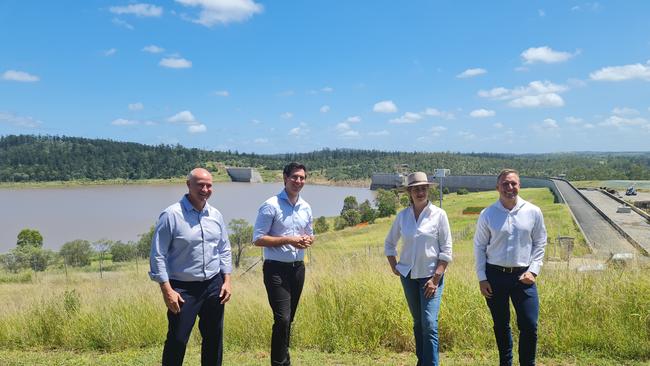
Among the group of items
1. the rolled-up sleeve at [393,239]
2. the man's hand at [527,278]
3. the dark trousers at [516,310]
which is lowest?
the dark trousers at [516,310]

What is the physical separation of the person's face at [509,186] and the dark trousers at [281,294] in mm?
1720

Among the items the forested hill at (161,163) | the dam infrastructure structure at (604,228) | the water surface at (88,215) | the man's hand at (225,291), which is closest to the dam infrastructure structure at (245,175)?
the forested hill at (161,163)

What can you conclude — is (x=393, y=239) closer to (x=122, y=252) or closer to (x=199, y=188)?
(x=199, y=188)

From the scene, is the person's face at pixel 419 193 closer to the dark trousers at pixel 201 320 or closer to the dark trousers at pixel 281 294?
the dark trousers at pixel 281 294

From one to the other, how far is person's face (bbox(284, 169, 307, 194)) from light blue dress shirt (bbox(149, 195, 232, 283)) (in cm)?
70

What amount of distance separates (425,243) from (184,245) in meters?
1.81

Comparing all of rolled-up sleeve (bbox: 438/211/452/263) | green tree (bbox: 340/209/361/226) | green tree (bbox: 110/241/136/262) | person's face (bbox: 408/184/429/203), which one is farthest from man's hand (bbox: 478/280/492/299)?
green tree (bbox: 340/209/361/226)

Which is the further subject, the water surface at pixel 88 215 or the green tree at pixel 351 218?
the green tree at pixel 351 218

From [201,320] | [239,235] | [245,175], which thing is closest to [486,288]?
[201,320]

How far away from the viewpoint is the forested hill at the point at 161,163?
12006 cm

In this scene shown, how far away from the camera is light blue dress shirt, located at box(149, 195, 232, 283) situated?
3316 mm

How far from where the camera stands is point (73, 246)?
35.2m

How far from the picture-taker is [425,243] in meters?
3.63

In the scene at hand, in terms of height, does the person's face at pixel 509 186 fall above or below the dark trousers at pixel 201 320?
above
